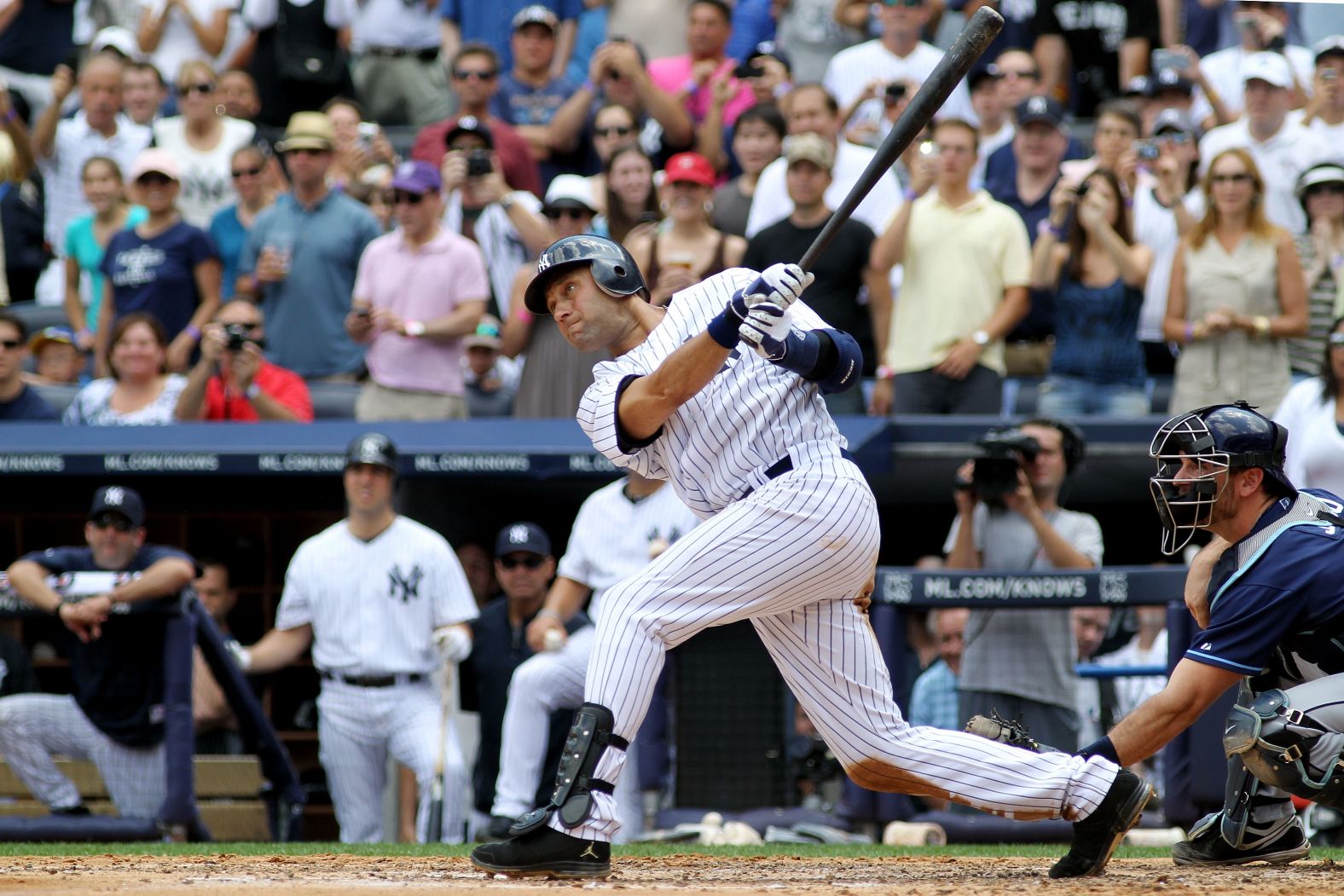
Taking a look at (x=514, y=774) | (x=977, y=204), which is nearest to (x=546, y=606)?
(x=514, y=774)

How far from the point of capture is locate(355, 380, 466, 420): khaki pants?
8109 millimetres

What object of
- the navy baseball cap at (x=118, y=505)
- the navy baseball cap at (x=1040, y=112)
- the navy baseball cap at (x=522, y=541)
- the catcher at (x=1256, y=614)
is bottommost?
the catcher at (x=1256, y=614)

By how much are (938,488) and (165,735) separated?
3.52m

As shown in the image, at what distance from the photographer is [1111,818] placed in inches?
154

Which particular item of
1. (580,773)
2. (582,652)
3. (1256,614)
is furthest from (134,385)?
(1256,614)

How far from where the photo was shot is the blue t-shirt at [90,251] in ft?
30.1

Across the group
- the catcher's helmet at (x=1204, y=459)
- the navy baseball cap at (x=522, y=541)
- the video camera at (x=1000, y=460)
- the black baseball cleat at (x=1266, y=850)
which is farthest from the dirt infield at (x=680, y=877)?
the navy baseball cap at (x=522, y=541)

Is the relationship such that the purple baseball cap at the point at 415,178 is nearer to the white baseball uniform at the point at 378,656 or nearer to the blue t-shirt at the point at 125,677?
the white baseball uniform at the point at 378,656

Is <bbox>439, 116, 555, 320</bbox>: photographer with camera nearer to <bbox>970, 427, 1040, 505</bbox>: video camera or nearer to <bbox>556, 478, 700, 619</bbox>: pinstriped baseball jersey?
<bbox>556, 478, 700, 619</bbox>: pinstriped baseball jersey

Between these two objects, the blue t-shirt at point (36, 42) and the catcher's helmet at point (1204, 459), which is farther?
the blue t-shirt at point (36, 42)

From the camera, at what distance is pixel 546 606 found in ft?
23.2

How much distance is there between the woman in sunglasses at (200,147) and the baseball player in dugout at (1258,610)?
263 inches

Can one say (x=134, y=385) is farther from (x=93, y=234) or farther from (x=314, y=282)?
(x=93, y=234)

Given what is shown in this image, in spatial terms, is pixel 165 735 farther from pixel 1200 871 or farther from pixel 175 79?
pixel 175 79
